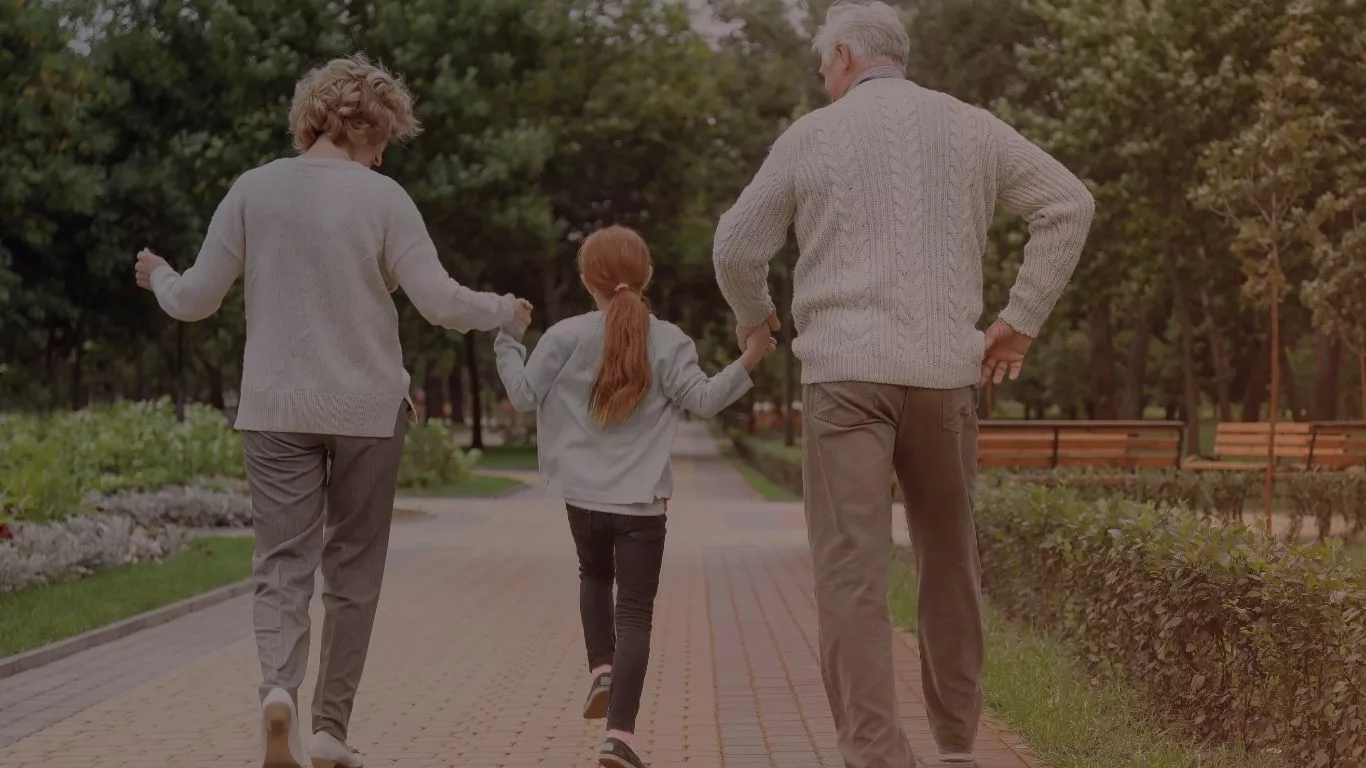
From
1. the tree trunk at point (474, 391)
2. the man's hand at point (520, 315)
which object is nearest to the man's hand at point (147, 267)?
the man's hand at point (520, 315)

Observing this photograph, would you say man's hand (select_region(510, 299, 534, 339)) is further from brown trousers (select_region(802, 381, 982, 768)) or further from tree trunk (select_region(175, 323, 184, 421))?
tree trunk (select_region(175, 323, 184, 421))

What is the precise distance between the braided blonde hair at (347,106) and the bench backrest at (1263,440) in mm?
13583

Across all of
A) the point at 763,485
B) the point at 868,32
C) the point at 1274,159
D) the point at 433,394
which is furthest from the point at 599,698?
the point at 433,394

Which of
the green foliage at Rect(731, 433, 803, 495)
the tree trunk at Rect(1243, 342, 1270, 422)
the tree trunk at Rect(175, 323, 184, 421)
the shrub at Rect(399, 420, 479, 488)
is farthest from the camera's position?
the tree trunk at Rect(1243, 342, 1270, 422)

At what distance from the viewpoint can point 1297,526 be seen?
44.1ft

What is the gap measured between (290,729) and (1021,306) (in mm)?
2094

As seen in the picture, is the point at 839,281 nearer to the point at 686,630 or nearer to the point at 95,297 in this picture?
the point at 686,630

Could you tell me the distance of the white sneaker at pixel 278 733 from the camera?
479 cm

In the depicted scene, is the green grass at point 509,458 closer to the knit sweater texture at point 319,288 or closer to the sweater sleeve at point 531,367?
Result: the sweater sleeve at point 531,367

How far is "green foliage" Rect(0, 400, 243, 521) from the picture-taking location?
13062 mm

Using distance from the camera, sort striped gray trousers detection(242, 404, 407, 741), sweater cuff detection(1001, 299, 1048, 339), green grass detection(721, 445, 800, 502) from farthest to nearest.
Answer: green grass detection(721, 445, 800, 502)
striped gray trousers detection(242, 404, 407, 741)
sweater cuff detection(1001, 299, 1048, 339)

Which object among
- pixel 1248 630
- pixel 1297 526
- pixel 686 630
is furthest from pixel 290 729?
pixel 1297 526

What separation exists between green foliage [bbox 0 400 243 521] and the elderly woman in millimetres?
8053

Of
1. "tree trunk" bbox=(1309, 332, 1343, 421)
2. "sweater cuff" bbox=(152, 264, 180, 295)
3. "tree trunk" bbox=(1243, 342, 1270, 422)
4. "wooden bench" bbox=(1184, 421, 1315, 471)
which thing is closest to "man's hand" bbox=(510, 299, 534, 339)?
"sweater cuff" bbox=(152, 264, 180, 295)
